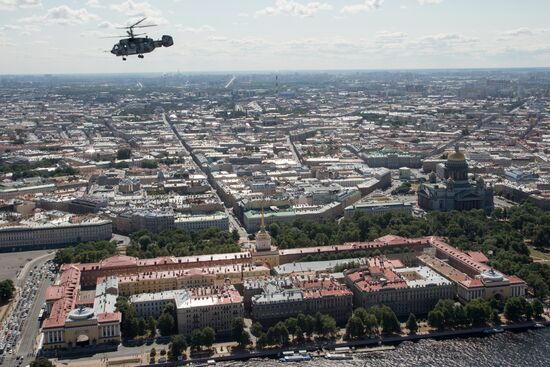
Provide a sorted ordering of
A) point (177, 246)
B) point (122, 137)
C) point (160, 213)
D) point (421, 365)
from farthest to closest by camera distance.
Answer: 1. point (122, 137)
2. point (160, 213)
3. point (177, 246)
4. point (421, 365)

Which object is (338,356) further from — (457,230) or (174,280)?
(457,230)

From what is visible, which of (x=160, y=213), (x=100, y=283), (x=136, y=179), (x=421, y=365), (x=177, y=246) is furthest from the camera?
(x=136, y=179)

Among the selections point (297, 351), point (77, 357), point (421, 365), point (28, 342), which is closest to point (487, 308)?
point (421, 365)

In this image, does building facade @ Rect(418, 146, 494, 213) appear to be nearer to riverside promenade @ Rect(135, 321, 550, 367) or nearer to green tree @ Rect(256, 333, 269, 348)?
riverside promenade @ Rect(135, 321, 550, 367)

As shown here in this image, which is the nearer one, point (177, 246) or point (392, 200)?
point (177, 246)

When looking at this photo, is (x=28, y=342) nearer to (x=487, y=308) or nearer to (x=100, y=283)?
(x=100, y=283)

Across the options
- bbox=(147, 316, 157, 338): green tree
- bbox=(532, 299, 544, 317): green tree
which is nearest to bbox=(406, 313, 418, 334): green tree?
bbox=(532, 299, 544, 317): green tree
